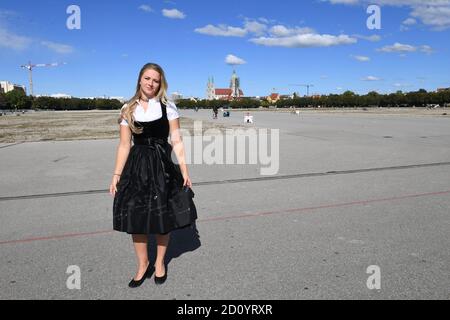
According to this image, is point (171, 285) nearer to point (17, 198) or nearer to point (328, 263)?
point (328, 263)

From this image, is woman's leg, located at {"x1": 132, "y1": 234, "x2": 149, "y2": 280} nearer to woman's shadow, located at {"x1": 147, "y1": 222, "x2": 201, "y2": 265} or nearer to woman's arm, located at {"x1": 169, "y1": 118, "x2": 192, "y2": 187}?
woman's shadow, located at {"x1": 147, "y1": 222, "x2": 201, "y2": 265}

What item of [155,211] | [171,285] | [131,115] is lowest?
[171,285]

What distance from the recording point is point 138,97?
326 cm

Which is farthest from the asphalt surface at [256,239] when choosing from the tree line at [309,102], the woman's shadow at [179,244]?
the tree line at [309,102]

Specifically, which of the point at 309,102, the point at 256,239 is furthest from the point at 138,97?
the point at 309,102

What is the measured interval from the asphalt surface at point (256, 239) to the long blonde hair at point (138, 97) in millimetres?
1417

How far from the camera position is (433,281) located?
3.35m

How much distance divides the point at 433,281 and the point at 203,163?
7.64m

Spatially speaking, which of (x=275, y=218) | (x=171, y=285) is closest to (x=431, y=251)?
(x=275, y=218)

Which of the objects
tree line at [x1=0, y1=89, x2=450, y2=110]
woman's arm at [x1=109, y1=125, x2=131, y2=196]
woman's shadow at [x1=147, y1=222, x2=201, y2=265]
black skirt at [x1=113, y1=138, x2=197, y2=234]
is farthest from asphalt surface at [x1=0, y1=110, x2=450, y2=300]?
tree line at [x1=0, y1=89, x2=450, y2=110]

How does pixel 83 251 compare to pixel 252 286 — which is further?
pixel 83 251

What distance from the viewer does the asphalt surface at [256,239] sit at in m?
3.31

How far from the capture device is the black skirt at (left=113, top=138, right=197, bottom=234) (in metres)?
3.19

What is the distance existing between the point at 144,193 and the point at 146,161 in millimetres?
265
